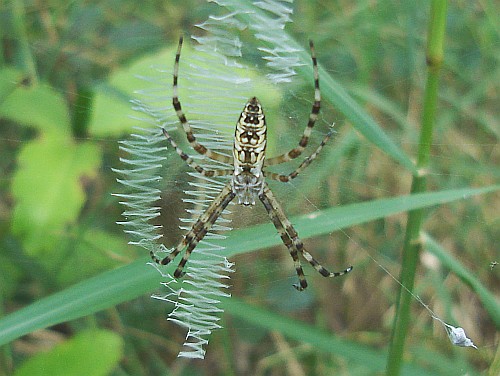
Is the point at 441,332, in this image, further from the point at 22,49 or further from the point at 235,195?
the point at 22,49

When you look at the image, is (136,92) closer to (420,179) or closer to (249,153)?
(249,153)

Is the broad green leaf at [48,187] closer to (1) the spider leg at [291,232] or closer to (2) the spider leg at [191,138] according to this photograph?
(2) the spider leg at [191,138]

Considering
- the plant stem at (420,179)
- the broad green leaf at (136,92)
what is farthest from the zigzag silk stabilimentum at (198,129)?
the plant stem at (420,179)

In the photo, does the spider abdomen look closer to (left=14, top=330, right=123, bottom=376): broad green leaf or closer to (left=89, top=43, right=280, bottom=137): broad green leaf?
(left=89, top=43, right=280, bottom=137): broad green leaf

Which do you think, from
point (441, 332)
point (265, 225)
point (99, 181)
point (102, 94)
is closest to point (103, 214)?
point (99, 181)

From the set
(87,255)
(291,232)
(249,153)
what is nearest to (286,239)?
(291,232)

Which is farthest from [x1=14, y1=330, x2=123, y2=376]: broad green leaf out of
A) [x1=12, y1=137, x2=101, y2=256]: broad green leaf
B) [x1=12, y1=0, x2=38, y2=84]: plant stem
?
[x1=12, y1=0, x2=38, y2=84]: plant stem
